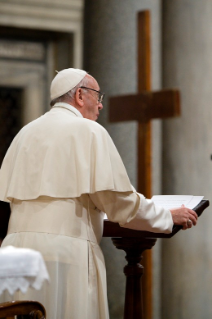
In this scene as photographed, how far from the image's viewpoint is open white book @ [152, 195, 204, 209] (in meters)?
3.61

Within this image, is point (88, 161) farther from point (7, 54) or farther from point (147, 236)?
point (7, 54)

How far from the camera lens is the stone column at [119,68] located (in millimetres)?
6609

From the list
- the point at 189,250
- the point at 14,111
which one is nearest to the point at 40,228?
the point at 189,250

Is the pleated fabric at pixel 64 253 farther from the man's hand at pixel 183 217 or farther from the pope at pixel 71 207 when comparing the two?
the man's hand at pixel 183 217

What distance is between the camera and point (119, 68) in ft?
22.4

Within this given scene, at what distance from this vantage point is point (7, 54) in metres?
7.38

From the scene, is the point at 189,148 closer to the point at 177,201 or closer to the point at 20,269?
the point at 177,201

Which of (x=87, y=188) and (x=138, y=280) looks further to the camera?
(x=138, y=280)

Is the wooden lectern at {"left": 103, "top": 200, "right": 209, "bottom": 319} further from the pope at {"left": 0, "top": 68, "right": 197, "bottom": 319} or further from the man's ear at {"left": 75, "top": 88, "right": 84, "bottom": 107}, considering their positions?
the man's ear at {"left": 75, "top": 88, "right": 84, "bottom": 107}

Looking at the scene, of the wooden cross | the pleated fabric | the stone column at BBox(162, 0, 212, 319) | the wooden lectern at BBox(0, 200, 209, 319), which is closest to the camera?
the pleated fabric

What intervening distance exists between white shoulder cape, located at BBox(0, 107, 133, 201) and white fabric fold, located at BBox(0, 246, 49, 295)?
41.2 inches

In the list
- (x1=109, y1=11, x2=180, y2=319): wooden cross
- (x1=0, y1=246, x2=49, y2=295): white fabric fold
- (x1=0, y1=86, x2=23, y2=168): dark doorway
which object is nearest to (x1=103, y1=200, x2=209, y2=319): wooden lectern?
(x1=0, y1=246, x2=49, y2=295): white fabric fold

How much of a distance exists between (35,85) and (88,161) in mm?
4385

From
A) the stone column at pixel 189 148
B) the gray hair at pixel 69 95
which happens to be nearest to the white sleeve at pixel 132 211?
the gray hair at pixel 69 95
